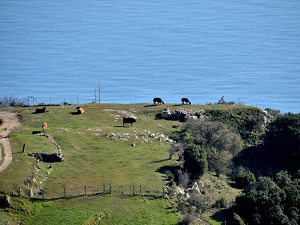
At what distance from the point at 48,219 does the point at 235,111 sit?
5198 cm

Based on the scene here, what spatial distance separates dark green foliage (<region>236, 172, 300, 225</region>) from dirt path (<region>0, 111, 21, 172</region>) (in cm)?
2721

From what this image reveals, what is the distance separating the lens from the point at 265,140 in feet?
424

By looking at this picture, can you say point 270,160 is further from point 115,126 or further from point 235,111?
point 115,126

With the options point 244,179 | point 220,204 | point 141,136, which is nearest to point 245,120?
point 244,179

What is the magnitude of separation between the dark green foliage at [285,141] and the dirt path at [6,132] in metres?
36.2

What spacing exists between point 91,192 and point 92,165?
27.9 feet

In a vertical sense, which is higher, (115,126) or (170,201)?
(115,126)

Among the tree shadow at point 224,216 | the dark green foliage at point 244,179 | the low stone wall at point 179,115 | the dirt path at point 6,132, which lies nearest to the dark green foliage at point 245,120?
the low stone wall at point 179,115

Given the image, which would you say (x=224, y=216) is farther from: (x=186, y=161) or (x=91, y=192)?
(x=91, y=192)

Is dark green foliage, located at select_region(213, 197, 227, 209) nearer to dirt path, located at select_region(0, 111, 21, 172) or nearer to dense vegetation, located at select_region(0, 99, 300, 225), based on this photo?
dense vegetation, located at select_region(0, 99, 300, 225)

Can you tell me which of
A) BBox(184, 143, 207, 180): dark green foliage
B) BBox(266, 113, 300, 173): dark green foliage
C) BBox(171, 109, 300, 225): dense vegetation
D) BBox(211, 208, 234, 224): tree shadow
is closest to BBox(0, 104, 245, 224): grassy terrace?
BBox(184, 143, 207, 180): dark green foliage

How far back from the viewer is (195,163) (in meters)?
109

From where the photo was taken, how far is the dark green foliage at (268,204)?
100 meters

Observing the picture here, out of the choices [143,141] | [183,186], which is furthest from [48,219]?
[143,141]
